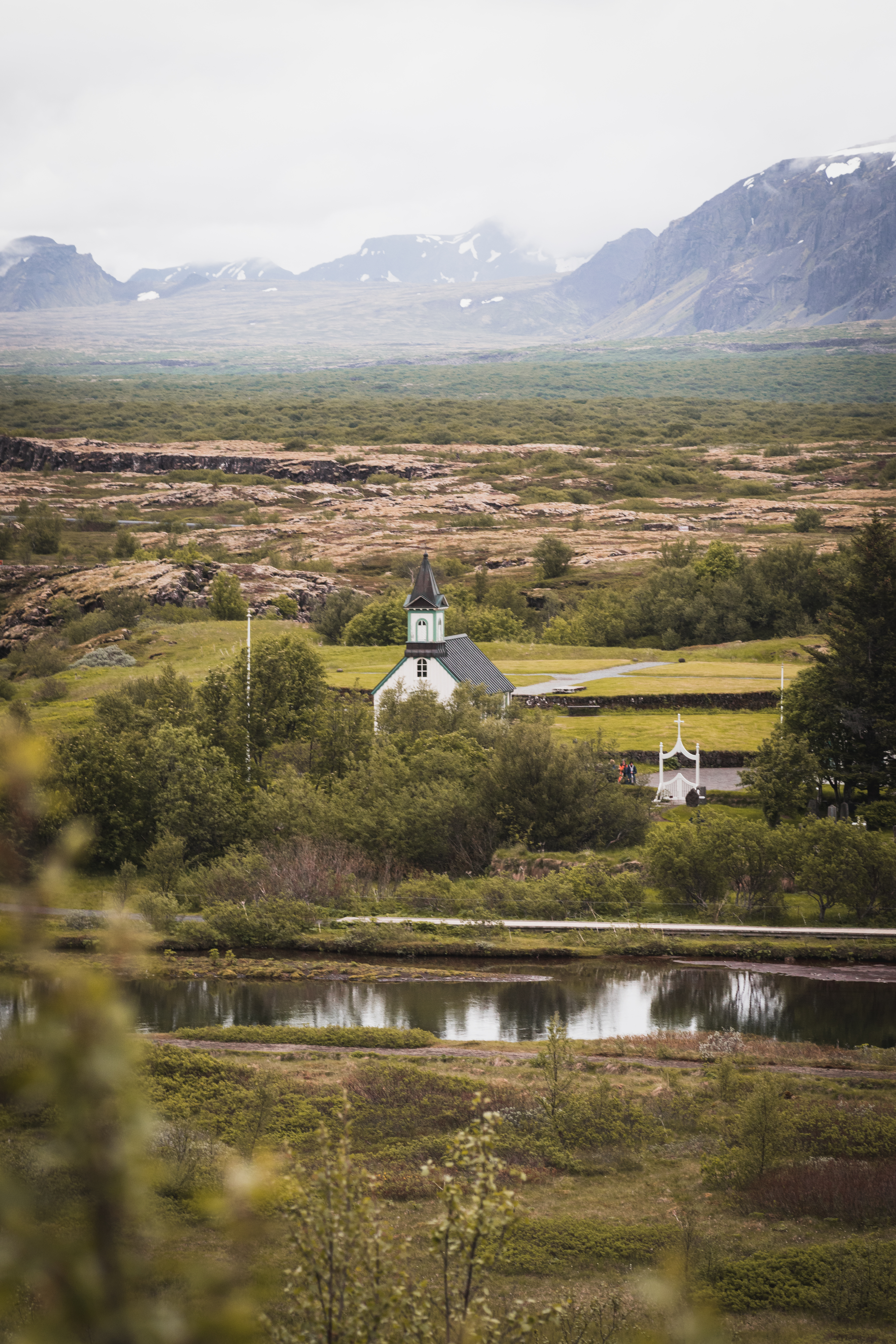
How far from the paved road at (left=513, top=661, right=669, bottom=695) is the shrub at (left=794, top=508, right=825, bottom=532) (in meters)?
66.4

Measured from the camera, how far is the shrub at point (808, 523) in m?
128

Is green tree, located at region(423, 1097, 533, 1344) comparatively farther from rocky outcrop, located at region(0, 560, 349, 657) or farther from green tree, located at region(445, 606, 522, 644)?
rocky outcrop, located at region(0, 560, 349, 657)

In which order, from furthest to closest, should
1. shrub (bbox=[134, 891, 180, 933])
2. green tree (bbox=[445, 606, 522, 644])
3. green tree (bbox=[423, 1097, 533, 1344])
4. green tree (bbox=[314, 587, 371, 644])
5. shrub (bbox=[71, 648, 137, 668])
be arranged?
green tree (bbox=[314, 587, 371, 644]), green tree (bbox=[445, 606, 522, 644]), shrub (bbox=[71, 648, 137, 668]), shrub (bbox=[134, 891, 180, 933]), green tree (bbox=[423, 1097, 533, 1344])

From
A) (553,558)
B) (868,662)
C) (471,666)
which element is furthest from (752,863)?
(553,558)

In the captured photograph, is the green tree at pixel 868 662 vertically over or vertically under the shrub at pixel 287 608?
over

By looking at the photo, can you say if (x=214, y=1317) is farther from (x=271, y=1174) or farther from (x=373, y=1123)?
(x=373, y=1123)

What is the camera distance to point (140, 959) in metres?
3.24

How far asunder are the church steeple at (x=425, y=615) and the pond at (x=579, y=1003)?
62.6 feet

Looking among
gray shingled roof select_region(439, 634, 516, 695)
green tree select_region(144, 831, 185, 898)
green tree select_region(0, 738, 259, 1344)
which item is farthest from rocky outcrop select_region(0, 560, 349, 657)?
green tree select_region(0, 738, 259, 1344)

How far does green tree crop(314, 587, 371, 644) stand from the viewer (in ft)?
268

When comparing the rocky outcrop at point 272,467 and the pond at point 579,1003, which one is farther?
the rocky outcrop at point 272,467

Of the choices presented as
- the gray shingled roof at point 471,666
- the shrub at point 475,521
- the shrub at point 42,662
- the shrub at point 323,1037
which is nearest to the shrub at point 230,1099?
the shrub at point 323,1037

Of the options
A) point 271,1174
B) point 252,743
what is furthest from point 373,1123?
point 252,743

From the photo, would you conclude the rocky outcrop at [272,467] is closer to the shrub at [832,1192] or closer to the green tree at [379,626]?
the green tree at [379,626]
